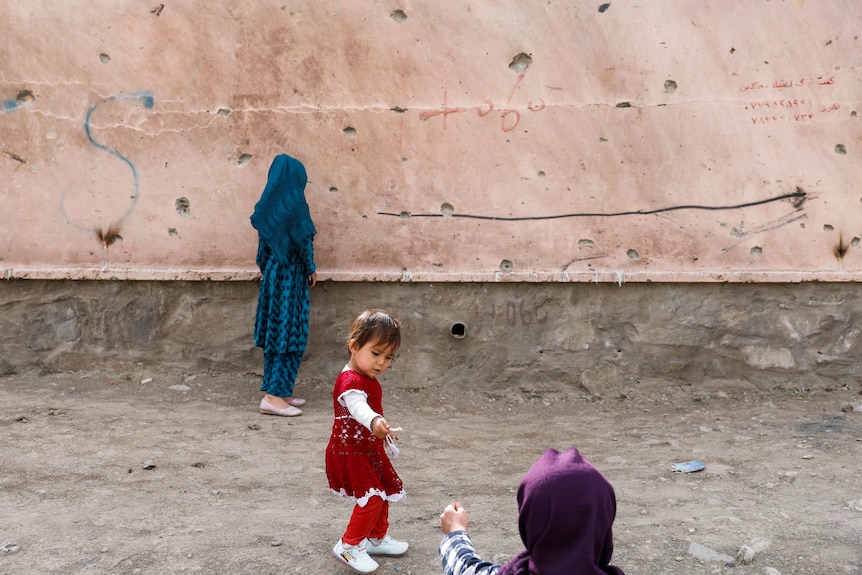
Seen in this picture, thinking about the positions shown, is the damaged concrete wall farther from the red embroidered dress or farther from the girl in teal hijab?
the red embroidered dress

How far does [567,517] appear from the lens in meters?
1.53

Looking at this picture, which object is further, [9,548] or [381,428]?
[9,548]

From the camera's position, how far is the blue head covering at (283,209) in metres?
4.49

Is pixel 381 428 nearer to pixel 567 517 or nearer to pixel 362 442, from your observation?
pixel 362 442

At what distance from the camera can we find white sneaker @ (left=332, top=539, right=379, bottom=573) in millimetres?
2646

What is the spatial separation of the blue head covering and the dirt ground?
38.3 inches

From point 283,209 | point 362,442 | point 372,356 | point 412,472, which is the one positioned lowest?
point 412,472

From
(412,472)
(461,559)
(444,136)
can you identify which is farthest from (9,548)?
(444,136)

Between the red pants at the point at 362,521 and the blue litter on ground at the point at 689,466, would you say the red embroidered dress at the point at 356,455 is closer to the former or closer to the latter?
the red pants at the point at 362,521

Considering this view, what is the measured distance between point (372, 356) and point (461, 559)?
0.83 m

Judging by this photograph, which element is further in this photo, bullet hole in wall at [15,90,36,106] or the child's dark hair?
bullet hole in wall at [15,90,36,106]

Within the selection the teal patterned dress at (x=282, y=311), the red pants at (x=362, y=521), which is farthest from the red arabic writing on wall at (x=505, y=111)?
the red pants at (x=362, y=521)

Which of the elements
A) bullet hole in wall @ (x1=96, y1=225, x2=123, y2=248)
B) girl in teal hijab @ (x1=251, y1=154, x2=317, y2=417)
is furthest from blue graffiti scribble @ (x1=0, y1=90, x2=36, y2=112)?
girl in teal hijab @ (x1=251, y1=154, x2=317, y2=417)

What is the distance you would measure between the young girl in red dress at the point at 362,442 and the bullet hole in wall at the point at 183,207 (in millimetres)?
2695
